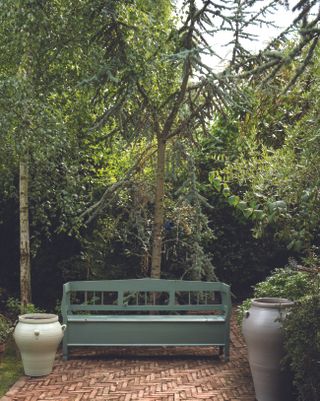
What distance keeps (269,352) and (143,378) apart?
1.56 m

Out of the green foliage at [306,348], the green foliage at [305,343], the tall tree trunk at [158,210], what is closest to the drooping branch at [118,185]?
the tall tree trunk at [158,210]

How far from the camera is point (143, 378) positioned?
18.8 feet

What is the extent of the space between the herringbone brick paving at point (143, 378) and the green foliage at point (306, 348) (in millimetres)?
987

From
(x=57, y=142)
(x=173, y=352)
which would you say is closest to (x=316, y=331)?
(x=173, y=352)

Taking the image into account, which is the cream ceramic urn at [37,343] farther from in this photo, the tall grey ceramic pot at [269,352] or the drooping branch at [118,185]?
the tall grey ceramic pot at [269,352]

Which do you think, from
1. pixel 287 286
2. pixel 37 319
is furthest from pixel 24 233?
pixel 287 286

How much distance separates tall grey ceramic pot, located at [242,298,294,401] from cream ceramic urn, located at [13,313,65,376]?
84.8 inches

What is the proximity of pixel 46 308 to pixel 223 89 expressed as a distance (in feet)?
13.8

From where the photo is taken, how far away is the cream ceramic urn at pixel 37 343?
5.71m

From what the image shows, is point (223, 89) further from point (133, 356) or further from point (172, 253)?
point (133, 356)

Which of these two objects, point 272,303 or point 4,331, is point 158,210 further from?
point 272,303

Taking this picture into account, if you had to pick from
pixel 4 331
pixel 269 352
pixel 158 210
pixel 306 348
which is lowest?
pixel 4 331

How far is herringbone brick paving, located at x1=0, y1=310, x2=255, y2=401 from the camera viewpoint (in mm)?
5145

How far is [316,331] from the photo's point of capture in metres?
4.21
